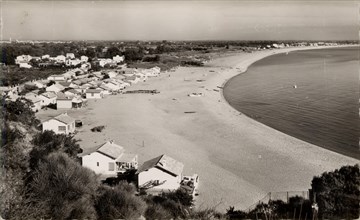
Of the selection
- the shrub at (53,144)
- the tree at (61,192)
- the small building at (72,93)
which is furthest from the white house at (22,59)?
the tree at (61,192)

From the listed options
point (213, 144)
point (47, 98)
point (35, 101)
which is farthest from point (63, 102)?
point (213, 144)

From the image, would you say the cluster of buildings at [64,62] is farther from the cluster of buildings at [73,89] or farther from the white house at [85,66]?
the cluster of buildings at [73,89]

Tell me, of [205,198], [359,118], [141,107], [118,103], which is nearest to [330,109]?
A: [359,118]

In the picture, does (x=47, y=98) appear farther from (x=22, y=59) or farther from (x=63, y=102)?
(x=22, y=59)

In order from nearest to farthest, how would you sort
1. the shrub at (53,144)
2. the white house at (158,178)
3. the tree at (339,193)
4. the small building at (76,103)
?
the tree at (339,193) → the white house at (158,178) → the shrub at (53,144) → the small building at (76,103)

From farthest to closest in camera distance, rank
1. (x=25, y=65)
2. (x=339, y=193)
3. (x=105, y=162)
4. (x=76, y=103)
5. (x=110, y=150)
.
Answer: (x=25, y=65) → (x=76, y=103) → (x=110, y=150) → (x=105, y=162) → (x=339, y=193)

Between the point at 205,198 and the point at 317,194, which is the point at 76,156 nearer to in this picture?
the point at 205,198

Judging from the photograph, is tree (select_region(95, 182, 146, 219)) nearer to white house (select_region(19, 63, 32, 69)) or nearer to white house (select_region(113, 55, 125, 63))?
white house (select_region(19, 63, 32, 69))
